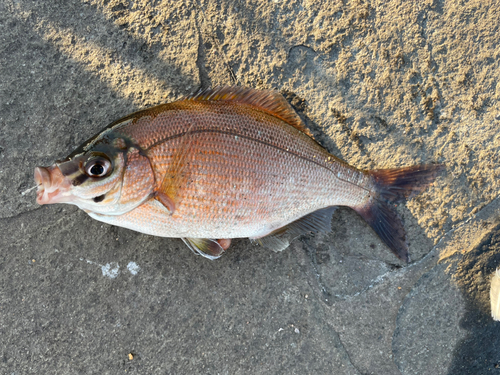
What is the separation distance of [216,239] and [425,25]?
82.8 inches

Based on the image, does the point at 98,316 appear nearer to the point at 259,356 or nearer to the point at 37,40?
the point at 259,356

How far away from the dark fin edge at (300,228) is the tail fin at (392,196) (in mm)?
224

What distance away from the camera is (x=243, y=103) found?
208 cm

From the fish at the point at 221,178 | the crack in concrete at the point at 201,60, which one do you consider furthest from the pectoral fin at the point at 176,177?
the crack in concrete at the point at 201,60

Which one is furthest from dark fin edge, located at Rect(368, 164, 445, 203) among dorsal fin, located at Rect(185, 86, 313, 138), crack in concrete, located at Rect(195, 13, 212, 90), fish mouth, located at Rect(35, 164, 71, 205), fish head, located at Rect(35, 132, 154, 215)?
fish mouth, located at Rect(35, 164, 71, 205)

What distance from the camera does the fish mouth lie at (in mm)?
1737

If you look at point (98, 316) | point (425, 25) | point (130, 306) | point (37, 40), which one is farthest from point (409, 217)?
point (37, 40)

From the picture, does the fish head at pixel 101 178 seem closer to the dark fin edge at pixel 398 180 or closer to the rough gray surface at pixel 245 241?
the rough gray surface at pixel 245 241

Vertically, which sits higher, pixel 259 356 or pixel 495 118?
pixel 495 118

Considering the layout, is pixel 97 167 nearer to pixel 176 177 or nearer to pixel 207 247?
pixel 176 177

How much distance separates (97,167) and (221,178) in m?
0.68

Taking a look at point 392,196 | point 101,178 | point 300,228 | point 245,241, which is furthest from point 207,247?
Result: point 392,196

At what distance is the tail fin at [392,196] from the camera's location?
2234 millimetres

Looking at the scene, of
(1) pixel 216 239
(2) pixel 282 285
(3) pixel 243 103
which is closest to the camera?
(3) pixel 243 103
